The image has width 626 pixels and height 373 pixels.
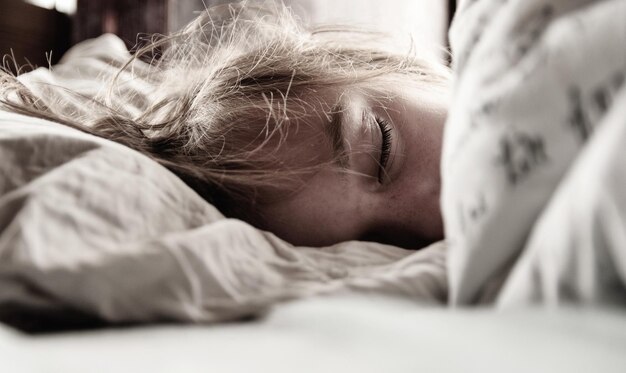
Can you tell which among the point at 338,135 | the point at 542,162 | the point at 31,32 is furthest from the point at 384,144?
the point at 31,32

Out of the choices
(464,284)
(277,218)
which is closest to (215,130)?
(277,218)

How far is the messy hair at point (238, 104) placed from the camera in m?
0.64

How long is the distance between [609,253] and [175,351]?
0.20 meters

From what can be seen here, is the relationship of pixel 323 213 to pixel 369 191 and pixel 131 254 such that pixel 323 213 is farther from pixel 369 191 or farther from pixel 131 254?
pixel 131 254

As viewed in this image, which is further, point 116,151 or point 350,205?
point 350,205

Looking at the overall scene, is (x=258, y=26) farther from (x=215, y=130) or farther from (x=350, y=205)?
(x=350, y=205)

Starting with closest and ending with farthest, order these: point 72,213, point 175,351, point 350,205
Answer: point 175,351 < point 72,213 < point 350,205

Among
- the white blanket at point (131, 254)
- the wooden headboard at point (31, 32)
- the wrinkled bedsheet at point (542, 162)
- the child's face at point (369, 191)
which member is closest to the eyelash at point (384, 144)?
the child's face at point (369, 191)

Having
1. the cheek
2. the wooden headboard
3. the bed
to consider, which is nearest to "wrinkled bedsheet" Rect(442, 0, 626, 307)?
the bed

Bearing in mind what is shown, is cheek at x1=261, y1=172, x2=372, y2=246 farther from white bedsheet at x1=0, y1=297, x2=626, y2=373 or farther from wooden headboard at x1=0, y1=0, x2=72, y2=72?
wooden headboard at x1=0, y1=0, x2=72, y2=72

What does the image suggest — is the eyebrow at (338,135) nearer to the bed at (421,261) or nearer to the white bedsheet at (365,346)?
the bed at (421,261)

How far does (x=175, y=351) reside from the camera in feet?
0.83

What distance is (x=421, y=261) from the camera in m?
0.43

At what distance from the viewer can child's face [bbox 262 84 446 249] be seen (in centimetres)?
63
